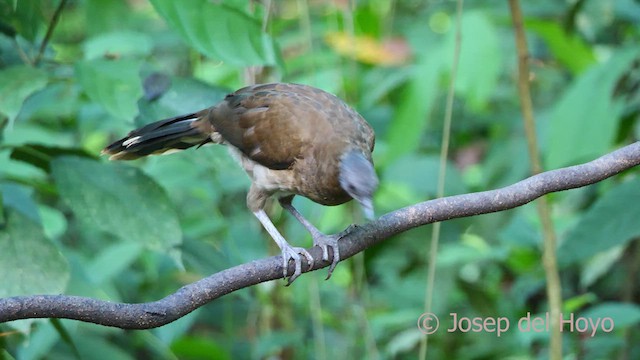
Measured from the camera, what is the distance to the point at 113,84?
8.53 feet

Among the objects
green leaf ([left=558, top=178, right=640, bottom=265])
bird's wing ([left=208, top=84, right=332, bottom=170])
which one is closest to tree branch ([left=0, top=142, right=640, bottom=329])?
bird's wing ([left=208, top=84, right=332, bottom=170])

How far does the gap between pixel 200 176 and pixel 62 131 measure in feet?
3.80

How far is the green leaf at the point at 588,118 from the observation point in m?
3.23

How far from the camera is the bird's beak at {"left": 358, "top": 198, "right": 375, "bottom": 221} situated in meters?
2.16

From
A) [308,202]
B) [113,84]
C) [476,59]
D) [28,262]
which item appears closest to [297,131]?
[113,84]

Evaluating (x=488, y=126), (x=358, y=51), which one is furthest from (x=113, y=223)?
(x=488, y=126)

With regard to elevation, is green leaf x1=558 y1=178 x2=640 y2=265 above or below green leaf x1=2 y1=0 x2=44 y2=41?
above

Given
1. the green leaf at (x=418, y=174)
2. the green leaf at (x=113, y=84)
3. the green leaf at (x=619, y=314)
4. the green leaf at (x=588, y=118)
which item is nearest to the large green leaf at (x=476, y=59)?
the green leaf at (x=418, y=174)

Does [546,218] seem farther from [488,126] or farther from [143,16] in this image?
[143,16]

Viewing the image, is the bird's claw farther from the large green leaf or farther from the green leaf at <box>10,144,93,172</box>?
the large green leaf

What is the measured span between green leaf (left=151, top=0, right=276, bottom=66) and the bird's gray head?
0.36 meters

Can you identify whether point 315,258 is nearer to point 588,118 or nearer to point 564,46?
point 588,118

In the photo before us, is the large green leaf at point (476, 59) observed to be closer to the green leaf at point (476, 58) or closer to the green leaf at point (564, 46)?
the green leaf at point (476, 58)

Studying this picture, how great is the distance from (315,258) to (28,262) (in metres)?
0.78
